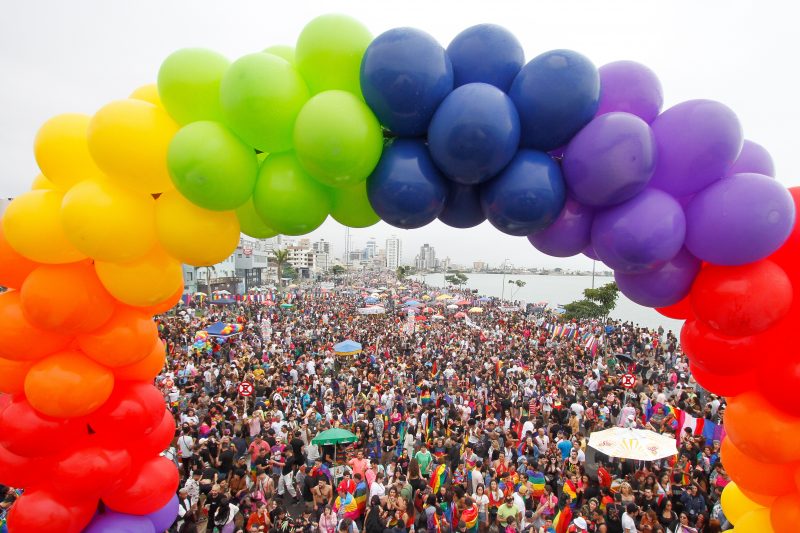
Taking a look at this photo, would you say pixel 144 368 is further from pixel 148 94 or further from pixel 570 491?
pixel 570 491

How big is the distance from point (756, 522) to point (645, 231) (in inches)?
99.9

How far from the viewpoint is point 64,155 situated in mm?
2967

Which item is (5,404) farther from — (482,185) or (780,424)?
(780,424)

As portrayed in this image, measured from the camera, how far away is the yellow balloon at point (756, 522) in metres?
3.12

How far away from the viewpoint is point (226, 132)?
2510mm

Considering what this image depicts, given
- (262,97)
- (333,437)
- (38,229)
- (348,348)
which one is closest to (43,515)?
(38,229)

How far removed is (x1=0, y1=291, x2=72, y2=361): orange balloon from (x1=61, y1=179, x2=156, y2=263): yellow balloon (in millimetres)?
922

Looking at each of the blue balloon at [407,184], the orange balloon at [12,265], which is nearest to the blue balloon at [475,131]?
the blue balloon at [407,184]

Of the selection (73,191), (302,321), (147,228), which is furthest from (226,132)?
(302,321)

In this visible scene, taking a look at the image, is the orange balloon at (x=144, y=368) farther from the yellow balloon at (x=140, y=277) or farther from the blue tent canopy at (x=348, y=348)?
the blue tent canopy at (x=348, y=348)

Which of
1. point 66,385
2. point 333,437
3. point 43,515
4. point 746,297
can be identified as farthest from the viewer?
point 333,437

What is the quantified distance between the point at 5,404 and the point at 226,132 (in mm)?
3006

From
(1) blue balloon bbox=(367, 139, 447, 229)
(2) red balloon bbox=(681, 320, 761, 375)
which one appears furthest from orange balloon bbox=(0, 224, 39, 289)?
(2) red balloon bbox=(681, 320, 761, 375)

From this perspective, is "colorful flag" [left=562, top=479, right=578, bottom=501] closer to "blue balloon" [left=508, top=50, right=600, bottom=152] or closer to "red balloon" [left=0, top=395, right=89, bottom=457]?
"blue balloon" [left=508, top=50, right=600, bottom=152]
